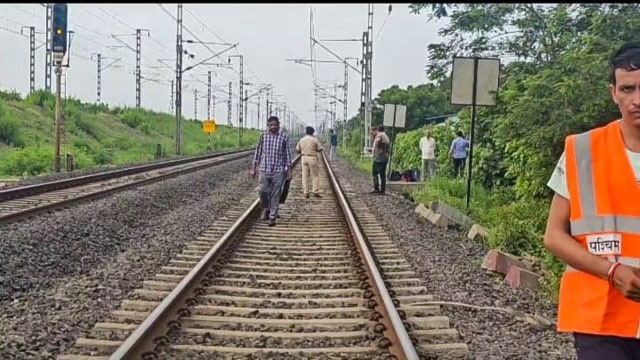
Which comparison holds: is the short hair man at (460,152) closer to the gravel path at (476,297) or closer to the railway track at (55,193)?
the gravel path at (476,297)

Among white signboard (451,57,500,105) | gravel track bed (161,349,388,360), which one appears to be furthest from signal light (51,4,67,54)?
gravel track bed (161,349,388,360)

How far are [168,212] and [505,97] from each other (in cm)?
683

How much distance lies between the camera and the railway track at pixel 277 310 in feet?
17.3

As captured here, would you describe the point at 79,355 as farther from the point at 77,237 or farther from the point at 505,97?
the point at 505,97

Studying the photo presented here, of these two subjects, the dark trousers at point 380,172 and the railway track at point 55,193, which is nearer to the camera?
the railway track at point 55,193

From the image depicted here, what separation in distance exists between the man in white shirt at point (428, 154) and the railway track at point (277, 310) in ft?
35.4

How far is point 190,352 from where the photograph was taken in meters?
5.23

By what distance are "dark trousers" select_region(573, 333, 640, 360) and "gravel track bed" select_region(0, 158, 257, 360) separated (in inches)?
153

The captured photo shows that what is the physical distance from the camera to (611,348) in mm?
2346

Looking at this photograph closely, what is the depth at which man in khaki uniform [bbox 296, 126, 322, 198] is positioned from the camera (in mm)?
16188

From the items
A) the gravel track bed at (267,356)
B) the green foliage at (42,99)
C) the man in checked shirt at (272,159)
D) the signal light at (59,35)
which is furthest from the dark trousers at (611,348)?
the green foliage at (42,99)

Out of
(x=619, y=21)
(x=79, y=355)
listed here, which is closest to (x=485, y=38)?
(x=619, y=21)

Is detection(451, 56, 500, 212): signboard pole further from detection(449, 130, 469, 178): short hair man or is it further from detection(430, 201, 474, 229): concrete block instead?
detection(449, 130, 469, 178): short hair man

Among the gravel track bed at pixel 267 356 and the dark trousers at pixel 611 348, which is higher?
the dark trousers at pixel 611 348
